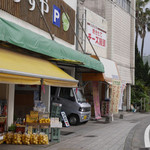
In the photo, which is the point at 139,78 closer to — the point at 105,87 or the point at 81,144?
the point at 105,87

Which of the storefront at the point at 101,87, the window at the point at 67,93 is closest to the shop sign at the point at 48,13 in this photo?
the window at the point at 67,93

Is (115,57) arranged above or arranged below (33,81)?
above

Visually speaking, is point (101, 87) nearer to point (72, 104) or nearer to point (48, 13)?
point (72, 104)

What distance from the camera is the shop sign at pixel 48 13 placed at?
10305mm

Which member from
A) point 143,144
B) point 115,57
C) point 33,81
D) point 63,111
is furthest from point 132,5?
point 33,81

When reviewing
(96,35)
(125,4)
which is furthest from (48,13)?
(125,4)

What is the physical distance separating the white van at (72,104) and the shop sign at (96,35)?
6.59m

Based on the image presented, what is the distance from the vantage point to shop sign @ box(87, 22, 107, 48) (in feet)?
68.2

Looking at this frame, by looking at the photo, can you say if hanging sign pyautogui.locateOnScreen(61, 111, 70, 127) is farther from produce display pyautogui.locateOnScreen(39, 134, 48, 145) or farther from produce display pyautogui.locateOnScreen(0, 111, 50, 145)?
produce display pyautogui.locateOnScreen(39, 134, 48, 145)

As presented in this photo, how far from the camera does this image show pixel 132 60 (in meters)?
29.3

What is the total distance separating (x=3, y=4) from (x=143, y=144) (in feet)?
24.0

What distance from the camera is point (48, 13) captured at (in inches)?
512

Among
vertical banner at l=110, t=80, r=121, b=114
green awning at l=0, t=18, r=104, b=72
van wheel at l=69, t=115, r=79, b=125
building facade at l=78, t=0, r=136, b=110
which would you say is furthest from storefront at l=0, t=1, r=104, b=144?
building facade at l=78, t=0, r=136, b=110

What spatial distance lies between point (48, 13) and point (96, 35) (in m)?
9.24
